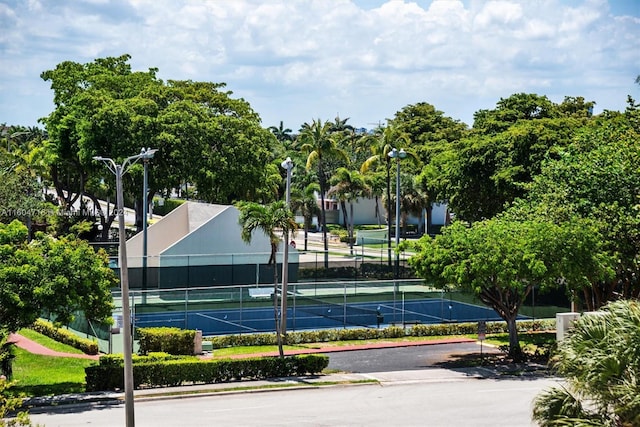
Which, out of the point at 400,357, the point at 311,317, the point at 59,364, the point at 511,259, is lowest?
the point at 400,357

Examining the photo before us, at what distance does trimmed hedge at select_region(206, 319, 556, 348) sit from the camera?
1635 inches

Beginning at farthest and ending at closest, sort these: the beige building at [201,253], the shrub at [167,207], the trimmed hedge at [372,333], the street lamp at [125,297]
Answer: the shrub at [167,207], the beige building at [201,253], the trimmed hedge at [372,333], the street lamp at [125,297]

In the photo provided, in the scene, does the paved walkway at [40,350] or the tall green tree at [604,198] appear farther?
the paved walkway at [40,350]

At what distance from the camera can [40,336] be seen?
142 feet

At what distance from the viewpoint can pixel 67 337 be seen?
1630 inches

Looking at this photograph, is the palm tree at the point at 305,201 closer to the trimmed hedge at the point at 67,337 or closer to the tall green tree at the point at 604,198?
the trimmed hedge at the point at 67,337

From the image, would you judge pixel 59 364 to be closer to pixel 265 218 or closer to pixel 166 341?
pixel 166 341

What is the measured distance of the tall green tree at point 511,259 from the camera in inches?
1398

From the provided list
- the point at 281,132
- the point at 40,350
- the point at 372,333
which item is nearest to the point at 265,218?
the point at 372,333

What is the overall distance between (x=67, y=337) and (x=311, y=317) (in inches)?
494

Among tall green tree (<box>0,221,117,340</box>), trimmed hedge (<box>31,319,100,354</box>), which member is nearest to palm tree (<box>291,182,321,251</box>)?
trimmed hedge (<box>31,319,100,354</box>)

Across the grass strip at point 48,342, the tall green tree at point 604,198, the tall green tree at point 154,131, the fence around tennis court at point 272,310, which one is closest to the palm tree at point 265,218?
the fence around tennis court at point 272,310

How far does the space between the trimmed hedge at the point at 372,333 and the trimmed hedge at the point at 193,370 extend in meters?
6.15

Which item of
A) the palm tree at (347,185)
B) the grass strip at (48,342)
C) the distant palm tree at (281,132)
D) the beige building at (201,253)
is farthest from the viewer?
the distant palm tree at (281,132)
